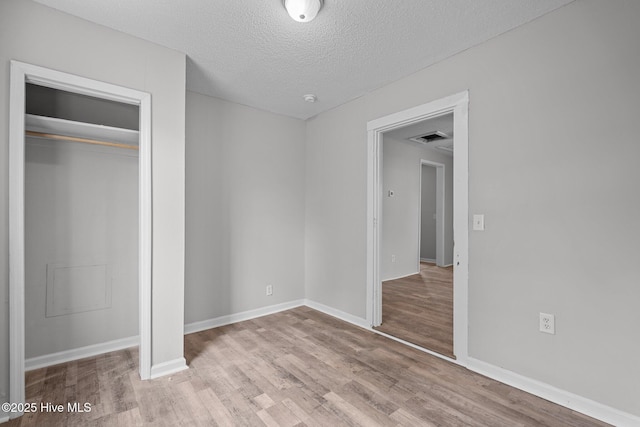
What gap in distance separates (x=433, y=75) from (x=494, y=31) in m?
0.55

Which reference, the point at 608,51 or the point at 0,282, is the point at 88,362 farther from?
the point at 608,51

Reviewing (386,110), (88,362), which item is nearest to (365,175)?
(386,110)

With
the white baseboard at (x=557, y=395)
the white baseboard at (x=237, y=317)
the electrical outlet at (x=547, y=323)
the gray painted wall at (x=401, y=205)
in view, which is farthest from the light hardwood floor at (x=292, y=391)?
the gray painted wall at (x=401, y=205)

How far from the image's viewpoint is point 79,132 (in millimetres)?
2377

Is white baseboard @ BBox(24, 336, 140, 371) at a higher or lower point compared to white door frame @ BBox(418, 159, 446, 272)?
lower

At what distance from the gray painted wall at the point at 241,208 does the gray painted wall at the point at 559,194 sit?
2.01 meters

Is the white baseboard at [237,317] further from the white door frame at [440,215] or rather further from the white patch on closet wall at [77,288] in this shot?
the white door frame at [440,215]

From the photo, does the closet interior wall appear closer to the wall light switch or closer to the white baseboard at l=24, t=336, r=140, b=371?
the white baseboard at l=24, t=336, r=140, b=371

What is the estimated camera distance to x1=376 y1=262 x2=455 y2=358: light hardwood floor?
290 cm

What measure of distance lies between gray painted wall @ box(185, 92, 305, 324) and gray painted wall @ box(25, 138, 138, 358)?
0.57 meters

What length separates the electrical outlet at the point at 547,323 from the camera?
77.0 inches

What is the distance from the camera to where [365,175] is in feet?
10.8

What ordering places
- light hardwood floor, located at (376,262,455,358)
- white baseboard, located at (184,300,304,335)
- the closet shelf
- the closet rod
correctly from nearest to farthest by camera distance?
the closet shelf
the closet rod
light hardwood floor, located at (376,262,455,358)
white baseboard, located at (184,300,304,335)

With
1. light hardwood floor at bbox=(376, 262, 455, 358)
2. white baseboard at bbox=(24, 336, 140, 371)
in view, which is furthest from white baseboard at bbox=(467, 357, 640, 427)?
white baseboard at bbox=(24, 336, 140, 371)
